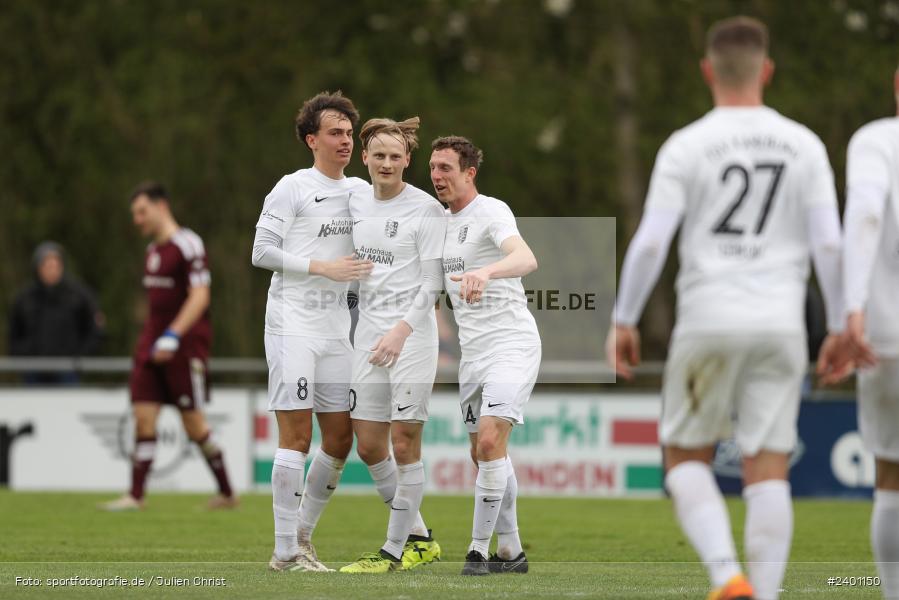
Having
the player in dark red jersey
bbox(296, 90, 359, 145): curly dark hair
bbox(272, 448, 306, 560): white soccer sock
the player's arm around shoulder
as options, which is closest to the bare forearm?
the player's arm around shoulder

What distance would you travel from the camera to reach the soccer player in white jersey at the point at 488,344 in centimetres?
877

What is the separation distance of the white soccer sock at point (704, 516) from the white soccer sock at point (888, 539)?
785 millimetres

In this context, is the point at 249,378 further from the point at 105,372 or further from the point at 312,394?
the point at 312,394

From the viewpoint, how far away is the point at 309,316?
8867 millimetres

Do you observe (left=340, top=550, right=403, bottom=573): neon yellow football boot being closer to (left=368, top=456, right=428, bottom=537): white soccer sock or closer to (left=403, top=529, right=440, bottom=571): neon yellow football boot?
(left=403, top=529, right=440, bottom=571): neon yellow football boot

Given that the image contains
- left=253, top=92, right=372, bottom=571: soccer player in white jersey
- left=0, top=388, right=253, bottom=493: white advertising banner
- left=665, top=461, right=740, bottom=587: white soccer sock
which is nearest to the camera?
left=665, top=461, right=740, bottom=587: white soccer sock

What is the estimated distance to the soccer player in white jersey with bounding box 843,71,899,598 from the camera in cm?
600

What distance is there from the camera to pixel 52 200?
93.8 ft

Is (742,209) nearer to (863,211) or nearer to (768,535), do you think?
(863,211)

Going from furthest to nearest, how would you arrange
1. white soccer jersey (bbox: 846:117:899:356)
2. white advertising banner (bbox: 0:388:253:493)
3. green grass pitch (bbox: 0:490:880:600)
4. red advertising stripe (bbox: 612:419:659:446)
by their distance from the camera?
1. white advertising banner (bbox: 0:388:253:493)
2. red advertising stripe (bbox: 612:419:659:446)
3. green grass pitch (bbox: 0:490:880:600)
4. white soccer jersey (bbox: 846:117:899:356)

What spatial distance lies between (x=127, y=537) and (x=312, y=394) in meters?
3.36

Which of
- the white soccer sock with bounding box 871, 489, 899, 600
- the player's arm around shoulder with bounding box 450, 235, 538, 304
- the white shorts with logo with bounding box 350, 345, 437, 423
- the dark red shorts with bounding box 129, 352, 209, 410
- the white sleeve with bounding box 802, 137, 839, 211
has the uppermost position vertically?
the white sleeve with bounding box 802, 137, 839, 211

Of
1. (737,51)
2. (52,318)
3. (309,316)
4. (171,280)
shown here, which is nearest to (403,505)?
(309,316)

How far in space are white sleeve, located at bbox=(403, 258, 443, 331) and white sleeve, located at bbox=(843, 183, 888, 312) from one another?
9.96 ft
